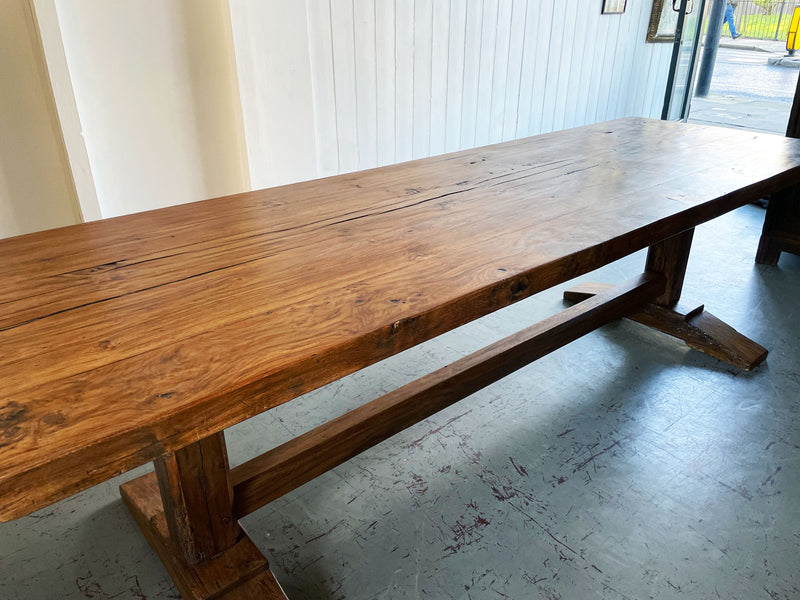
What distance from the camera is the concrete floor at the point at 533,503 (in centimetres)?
136

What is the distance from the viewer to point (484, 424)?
1887 mm

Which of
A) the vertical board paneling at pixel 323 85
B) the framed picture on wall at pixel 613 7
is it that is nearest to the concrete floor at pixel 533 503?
the vertical board paneling at pixel 323 85

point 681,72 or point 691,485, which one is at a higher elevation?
point 681,72

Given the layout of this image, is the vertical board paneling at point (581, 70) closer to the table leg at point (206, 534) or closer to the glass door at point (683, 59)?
the glass door at point (683, 59)

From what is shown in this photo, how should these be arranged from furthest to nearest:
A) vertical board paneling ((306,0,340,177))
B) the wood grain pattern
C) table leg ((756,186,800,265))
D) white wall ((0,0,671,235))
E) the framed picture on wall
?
the framed picture on wall → table leg ((756,186,800,265)) → vertical board paneling ((306,0,340,177)) → white wall ((0,0,671,235)) → the wood grain pattern

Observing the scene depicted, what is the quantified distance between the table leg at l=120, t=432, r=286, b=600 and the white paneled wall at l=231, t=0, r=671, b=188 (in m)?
1.82

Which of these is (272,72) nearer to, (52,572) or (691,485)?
(52,572)

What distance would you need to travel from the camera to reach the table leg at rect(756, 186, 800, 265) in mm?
2947

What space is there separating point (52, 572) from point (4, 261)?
72 centimetres

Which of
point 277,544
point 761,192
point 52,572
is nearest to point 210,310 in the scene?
point 277,544

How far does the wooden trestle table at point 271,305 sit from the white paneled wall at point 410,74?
3.52 ft

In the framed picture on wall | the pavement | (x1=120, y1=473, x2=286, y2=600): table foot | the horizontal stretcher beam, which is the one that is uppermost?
the framed picture on wall

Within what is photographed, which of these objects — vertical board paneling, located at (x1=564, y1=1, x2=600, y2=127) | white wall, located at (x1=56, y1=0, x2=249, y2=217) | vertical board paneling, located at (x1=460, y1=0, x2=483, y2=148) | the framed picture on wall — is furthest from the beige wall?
the framed picture on wall

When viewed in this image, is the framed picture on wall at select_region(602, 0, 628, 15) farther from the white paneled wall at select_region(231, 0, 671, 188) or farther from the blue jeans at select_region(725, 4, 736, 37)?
the blue jeans at select_region(725, 4, 736, 37)
